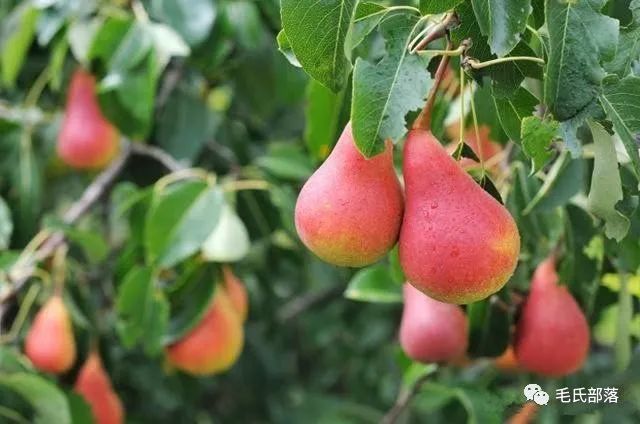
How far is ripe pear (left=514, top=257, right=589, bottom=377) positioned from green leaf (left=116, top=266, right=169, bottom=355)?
0.40m

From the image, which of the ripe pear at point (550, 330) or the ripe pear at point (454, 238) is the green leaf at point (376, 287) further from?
the ripe pear at point (454, 238)

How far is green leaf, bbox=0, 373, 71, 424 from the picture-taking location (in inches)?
39.3

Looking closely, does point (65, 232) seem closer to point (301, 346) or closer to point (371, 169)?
point (371, 169)

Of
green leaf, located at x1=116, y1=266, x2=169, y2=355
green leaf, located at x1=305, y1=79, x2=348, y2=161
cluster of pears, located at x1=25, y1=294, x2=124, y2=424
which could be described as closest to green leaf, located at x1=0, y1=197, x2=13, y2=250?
cluster of pears, located at x1=25, y1=294, x2=124, y2=424

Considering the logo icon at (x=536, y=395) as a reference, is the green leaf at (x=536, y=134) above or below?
above

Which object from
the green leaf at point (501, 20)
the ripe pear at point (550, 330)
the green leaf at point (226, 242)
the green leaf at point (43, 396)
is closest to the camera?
the green leaf at point (501, 20)

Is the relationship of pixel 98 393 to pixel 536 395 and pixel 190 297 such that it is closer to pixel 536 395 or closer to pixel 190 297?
pixel 190 297

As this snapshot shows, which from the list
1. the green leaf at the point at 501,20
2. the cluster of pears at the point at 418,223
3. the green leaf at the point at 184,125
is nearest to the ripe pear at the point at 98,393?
the green leaf at the point at 184,125

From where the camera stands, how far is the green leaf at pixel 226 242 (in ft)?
3.63

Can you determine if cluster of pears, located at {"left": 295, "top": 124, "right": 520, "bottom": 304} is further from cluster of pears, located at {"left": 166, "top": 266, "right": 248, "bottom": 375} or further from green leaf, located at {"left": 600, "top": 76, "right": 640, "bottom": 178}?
cluster of pears, located at {"left": 166, "top": 266, "right": 248, "bottom": 375}

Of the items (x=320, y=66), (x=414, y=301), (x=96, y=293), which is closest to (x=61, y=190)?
(x=96, y=293)

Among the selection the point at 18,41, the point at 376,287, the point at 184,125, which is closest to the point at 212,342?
the point at 376,287

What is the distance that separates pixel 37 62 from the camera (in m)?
1.57

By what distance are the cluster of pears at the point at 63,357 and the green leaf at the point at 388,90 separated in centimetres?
69
